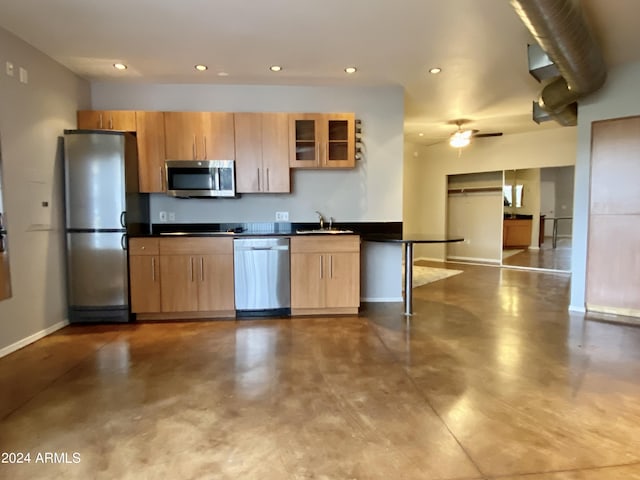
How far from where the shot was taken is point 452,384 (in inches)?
99.3

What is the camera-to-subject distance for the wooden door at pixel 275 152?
428 cm

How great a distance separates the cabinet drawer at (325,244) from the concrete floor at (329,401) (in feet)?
2.63

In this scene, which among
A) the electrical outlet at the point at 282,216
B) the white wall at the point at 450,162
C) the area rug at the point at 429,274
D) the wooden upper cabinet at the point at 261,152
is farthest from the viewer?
the white wall at the point at 450,162

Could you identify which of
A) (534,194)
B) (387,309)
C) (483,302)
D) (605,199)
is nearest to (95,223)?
(387,309)

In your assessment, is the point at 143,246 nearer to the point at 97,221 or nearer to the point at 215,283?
the point at 97,221

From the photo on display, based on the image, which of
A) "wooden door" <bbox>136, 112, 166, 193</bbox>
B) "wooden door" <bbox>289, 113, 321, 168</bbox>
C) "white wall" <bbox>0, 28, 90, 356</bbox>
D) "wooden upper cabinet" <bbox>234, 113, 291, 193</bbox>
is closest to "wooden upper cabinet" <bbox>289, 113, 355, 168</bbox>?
"wooden door" <bbox>289, 113, 321, 168</bbox>

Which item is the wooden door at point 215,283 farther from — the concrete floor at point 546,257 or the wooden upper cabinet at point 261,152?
the concrete floor at point 546,257

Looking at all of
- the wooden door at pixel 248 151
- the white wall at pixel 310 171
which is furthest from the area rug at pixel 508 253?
the wooden door at pixel 248 151

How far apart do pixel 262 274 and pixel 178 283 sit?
0.89m

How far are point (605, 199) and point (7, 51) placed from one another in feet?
19.3

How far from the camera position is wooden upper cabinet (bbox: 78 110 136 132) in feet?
13.6

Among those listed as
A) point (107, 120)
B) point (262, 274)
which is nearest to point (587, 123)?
point (262, 274)

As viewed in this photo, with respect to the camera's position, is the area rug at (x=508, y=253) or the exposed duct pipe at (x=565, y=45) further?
the area rug at (x=508, y=253)

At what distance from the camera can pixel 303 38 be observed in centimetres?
331
